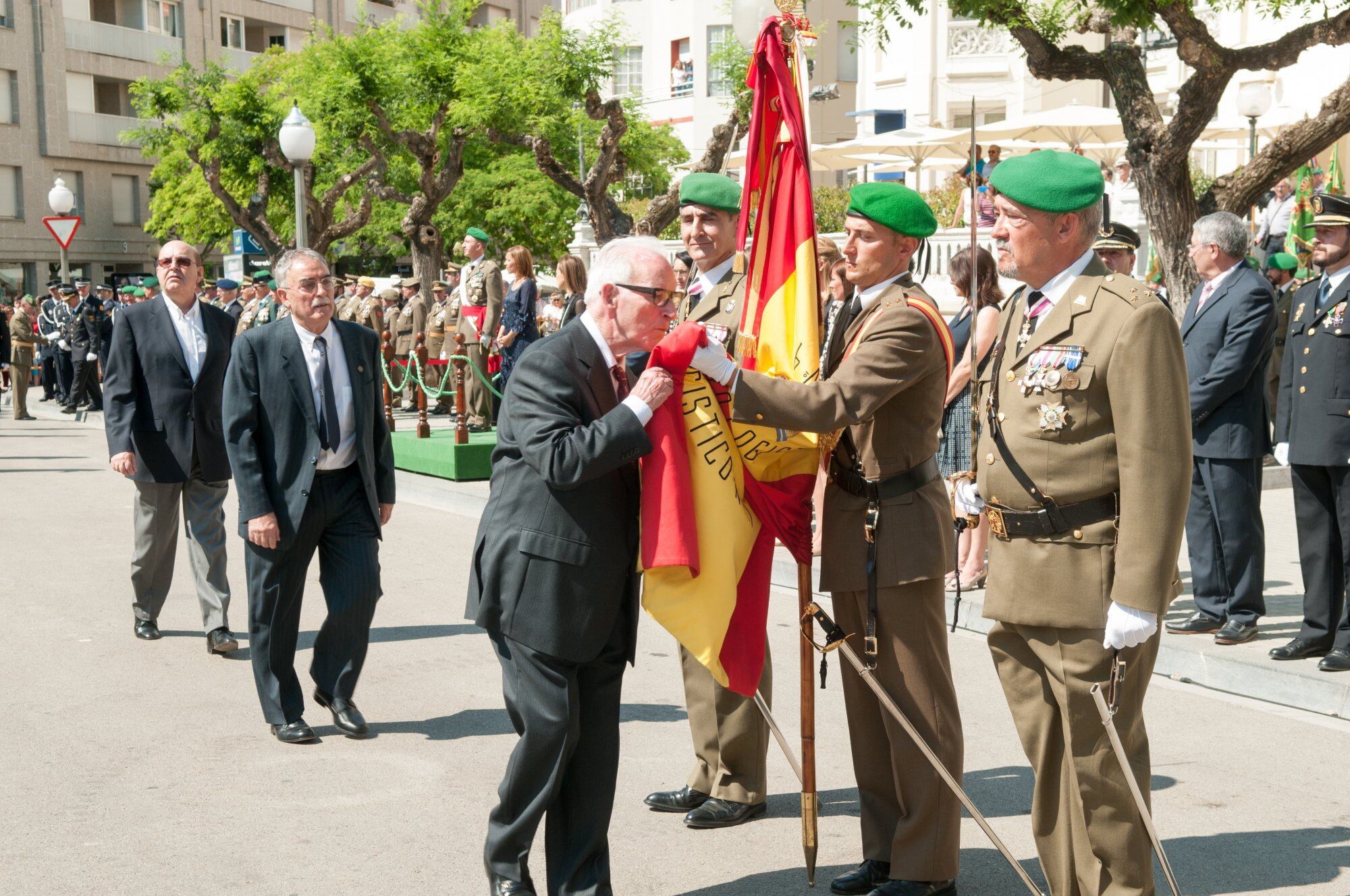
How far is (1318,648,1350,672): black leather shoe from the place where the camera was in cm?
655

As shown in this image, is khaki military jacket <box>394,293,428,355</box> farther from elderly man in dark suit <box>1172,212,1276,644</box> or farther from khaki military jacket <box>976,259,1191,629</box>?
khaki military jacket <box>976,259,1191,629</box>

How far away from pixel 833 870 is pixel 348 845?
1.63 meters

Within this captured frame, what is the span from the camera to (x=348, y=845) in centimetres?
480

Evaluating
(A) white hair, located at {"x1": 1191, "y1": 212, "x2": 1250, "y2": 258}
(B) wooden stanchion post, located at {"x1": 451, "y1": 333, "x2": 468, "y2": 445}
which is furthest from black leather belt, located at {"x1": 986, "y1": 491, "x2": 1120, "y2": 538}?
(B) wooden stanchion post, located at {"x1": 451, "y1": 333, "x2": 468, "y2": 445}

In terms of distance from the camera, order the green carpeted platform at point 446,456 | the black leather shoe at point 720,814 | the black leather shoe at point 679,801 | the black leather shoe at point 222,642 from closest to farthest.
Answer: the black leather shoe at point 720,814
the black leather shoe at point 679,801
the black leather shoe at point 222,642
the green carpeted platform at point 446,456

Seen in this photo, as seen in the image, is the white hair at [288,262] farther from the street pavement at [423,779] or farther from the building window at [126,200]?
the building window at [126,200]

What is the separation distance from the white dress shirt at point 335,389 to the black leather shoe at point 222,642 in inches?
71.4

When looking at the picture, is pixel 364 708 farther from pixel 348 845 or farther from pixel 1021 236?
pixel 1021 236

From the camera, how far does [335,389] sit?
6.23 meters

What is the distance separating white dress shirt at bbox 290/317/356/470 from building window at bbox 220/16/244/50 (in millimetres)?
53854

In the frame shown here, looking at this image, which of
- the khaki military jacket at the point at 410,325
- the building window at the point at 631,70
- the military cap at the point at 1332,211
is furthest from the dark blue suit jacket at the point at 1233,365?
the building window at the point at 631,70

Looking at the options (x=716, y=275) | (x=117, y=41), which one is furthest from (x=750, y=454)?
(x=117, y=41)

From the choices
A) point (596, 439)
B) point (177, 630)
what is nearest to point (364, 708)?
point (177, 630)

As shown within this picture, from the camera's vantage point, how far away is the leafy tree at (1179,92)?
13875mm
